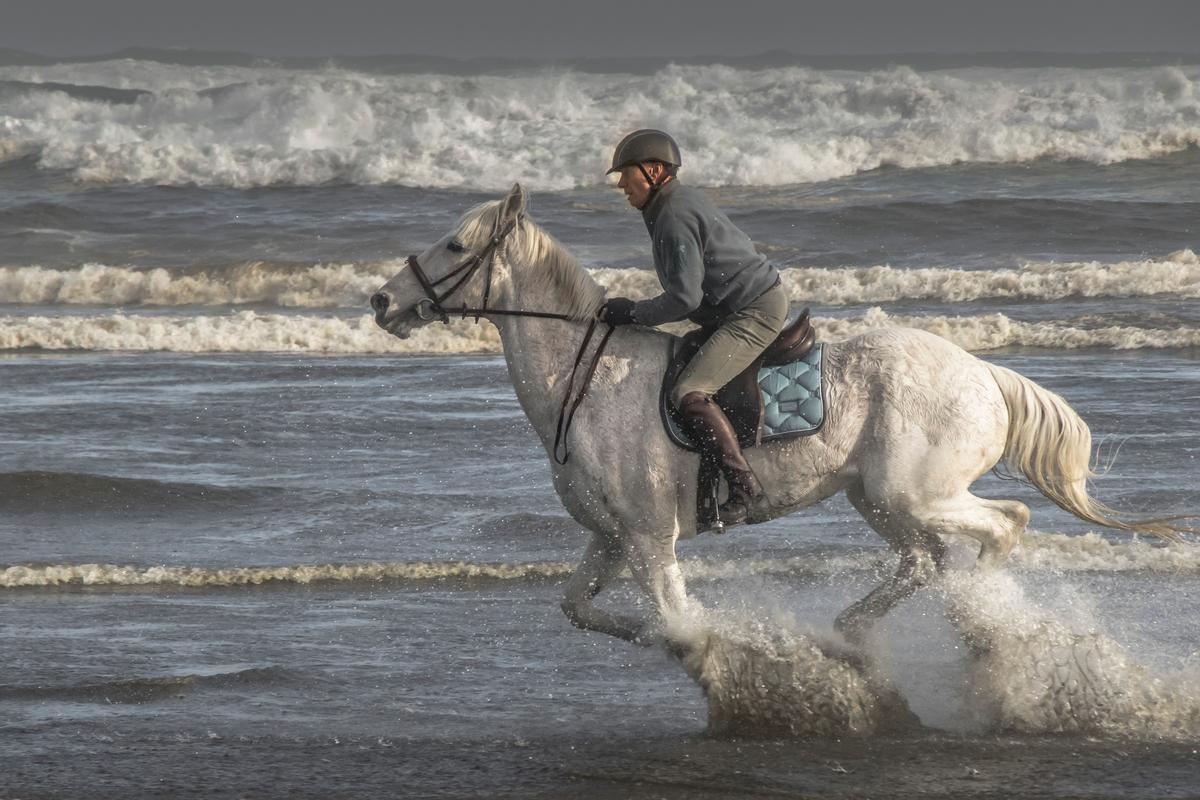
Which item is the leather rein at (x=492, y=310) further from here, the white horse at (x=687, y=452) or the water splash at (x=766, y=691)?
the water splash at (x=766, y=691)

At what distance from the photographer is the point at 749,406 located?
632 centimetres

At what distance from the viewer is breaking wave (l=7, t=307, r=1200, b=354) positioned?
722 inches

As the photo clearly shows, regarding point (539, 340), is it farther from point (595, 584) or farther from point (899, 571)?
point (899, 571)

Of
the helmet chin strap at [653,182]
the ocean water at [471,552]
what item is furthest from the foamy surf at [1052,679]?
the helmet chin strap at [653,182]

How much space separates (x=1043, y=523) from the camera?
995 cm

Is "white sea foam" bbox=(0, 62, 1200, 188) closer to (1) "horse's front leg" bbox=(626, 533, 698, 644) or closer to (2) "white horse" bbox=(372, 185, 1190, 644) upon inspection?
(2) "white horse" bbox=(372, 185, 1190, 644)

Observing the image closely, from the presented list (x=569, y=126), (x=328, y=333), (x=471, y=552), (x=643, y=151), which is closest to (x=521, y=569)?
(x=471, y=552)

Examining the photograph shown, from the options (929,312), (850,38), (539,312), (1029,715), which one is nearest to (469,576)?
(539,312)

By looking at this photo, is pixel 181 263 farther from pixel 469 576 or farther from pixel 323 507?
pixel 469 576

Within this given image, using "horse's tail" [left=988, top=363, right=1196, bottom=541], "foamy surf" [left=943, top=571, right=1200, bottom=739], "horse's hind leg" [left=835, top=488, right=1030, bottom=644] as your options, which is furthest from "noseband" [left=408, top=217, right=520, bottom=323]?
"foamy surf" [left=943, top=571, right=1200, bottom=739]

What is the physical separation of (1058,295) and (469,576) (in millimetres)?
14340

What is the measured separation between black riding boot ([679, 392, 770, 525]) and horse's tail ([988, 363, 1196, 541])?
42.7 inches

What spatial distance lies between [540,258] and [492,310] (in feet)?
0.91

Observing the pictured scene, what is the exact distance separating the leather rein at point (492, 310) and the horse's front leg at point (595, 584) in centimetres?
43
